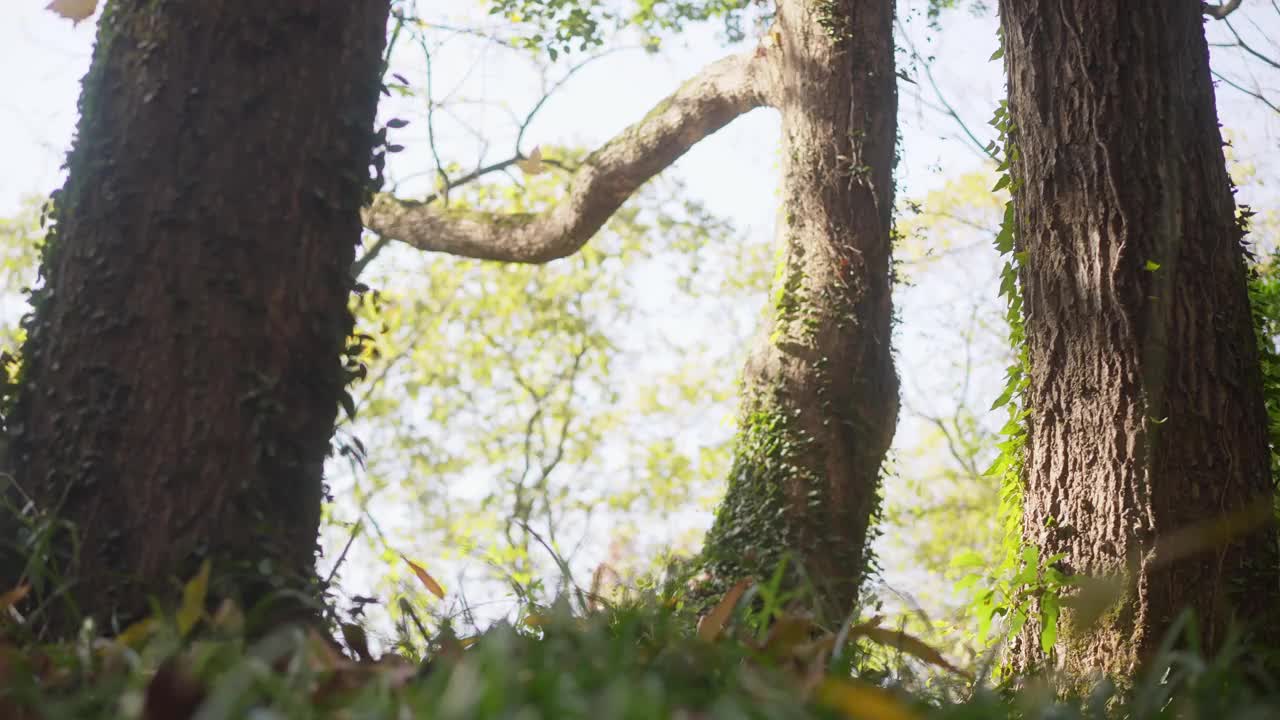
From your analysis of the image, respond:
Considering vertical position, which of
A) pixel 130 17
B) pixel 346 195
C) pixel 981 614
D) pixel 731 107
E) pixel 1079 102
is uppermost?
pixel 731 107

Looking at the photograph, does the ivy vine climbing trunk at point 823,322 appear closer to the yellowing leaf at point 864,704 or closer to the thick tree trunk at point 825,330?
the thick tree trunk at point 825,330

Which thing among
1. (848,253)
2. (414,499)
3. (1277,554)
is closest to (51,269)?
(1277,554)

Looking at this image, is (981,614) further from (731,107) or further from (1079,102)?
(731,107)

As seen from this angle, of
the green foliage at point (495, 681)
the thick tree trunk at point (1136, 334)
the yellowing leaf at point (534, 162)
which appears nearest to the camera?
the green foliage at point (495, 681)

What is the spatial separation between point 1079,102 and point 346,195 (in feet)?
8.48

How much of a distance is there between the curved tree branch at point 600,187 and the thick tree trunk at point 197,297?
15.8ft

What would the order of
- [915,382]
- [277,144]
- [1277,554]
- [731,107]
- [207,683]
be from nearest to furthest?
[207,683], [277,144], [1277,554], [731,107], [915,382]

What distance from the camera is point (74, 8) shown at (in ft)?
8.99

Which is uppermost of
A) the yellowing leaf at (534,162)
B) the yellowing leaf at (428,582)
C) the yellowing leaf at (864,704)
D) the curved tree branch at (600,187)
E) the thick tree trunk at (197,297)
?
the yellowing leaf at (534,162)

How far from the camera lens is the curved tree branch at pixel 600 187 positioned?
7469mm

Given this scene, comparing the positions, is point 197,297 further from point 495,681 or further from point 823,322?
point 823,322

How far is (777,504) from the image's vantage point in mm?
5645

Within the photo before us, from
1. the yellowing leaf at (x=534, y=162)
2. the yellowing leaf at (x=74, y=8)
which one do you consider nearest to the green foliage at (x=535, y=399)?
the yellowing leaf at (x=534, y=162)

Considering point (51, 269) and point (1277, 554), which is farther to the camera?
point (1277, 554)
